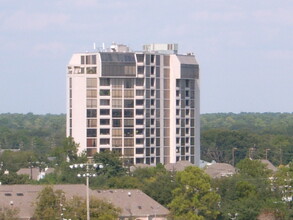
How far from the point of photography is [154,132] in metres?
126

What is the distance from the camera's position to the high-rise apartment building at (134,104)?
405 feet

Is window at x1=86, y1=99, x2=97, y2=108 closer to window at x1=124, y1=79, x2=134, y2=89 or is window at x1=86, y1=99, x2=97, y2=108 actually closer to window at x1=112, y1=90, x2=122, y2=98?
window at x1=112, y1=90, x2=122, y2=98

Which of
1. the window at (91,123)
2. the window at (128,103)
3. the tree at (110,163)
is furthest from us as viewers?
the window at (128,103)

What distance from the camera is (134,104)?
12544 cm

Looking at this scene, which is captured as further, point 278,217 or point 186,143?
point 186,143

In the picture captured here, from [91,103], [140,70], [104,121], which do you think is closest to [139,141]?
[104,121]

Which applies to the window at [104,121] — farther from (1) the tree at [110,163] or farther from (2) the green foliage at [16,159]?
(2) the green foliage at [16,159]

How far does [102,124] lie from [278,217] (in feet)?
158

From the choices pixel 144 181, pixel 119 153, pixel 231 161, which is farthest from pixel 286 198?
pixel 231 161

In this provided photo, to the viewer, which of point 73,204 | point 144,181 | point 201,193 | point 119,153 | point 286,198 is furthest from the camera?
point 119,153

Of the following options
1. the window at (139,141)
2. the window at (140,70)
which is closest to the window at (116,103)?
the window at (140,70)

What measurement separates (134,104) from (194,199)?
50.9m

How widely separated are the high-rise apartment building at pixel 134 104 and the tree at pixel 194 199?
46.4m

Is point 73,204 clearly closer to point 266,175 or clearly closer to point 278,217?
point 278,217
